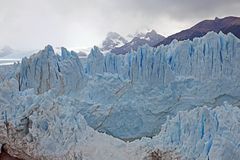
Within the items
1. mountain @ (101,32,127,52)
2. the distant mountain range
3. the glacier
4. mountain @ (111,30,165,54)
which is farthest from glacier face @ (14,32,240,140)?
mountain @ (101,32,127,52)

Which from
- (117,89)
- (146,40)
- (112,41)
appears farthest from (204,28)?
(117,89)

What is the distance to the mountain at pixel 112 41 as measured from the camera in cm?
2363

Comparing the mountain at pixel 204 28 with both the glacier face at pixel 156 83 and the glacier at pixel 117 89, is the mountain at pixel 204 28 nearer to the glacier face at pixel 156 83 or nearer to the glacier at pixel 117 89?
the glacier at pixel 117 89

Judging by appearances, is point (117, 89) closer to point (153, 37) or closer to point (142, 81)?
point (142, 81)

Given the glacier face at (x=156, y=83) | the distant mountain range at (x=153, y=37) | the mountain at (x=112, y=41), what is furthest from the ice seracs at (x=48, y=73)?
the mountain at (x=112, y=41)

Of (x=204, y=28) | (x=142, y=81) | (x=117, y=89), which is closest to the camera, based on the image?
(x=117, y=89)

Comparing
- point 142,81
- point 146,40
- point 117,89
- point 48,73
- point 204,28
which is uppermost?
point 204,28

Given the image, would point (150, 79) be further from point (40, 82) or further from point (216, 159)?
point (216, 159)

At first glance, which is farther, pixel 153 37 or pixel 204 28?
pixel 153 37

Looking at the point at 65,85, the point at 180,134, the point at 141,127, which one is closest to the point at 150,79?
the point at 141,127

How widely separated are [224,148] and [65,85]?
5189 mm

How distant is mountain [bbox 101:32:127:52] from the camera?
930 inches

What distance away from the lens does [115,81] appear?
959 centimetres

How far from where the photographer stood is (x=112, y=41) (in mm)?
24078
